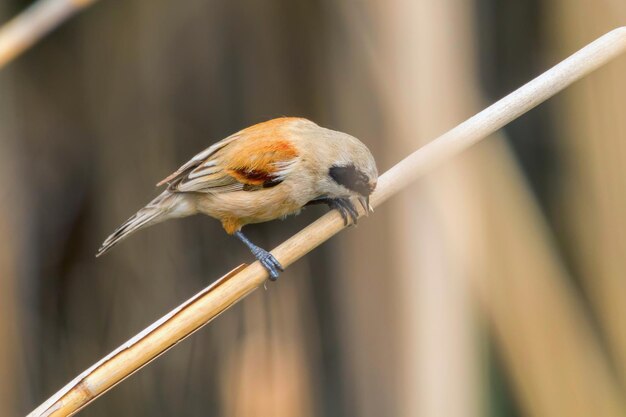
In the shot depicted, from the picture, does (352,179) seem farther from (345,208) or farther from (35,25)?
(35,25)

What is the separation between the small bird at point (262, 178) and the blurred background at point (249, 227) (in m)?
0.59

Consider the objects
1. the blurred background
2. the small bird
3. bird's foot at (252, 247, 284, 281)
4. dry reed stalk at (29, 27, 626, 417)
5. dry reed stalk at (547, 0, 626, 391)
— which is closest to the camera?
dry reed stalk at (29, 27, 626, 417)

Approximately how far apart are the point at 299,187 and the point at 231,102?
996 mm

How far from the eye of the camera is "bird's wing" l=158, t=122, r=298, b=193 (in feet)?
6.58

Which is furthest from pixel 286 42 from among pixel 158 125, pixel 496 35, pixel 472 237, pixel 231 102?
pixel 472 237

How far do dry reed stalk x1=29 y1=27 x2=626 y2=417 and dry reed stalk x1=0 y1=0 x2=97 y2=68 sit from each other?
91 centimetres

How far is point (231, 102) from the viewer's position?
2887 millimetres

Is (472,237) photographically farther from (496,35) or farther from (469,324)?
(496,35)

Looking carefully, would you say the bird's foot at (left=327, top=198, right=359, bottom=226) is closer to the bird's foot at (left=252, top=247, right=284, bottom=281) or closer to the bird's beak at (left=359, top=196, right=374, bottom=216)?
the bird's beak at (left=359, top=196, right=374, bottom=216)

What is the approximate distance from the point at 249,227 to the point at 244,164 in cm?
86

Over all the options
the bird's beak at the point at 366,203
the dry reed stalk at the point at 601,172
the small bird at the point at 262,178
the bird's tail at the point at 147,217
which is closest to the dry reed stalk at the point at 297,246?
the bird's beak at the point at 366,203

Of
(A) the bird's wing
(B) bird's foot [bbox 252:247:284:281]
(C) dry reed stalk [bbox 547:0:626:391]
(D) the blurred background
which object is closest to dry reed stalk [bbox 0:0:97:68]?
(A) the bird's wing

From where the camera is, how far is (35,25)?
6.76 ft

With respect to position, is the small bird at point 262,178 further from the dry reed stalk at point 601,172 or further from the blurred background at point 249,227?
the dry reed stalk at point 601,172
